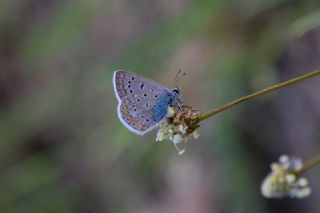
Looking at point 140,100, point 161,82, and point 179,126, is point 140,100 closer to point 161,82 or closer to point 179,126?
point 179,126

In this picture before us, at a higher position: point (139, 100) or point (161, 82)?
point (161, 82)

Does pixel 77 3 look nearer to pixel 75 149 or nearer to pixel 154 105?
pixel 75 149

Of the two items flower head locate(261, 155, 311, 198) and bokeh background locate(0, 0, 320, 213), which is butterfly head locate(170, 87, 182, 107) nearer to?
flower head locate(261, 155, 311, 198)

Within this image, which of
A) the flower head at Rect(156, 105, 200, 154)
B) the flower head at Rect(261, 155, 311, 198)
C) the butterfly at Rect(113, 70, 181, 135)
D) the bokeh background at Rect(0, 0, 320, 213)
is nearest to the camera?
the flower head at Rect(156, 105, 200, 154)

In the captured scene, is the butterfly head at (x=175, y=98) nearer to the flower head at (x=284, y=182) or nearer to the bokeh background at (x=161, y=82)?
the flower head at (x=284, y=182)

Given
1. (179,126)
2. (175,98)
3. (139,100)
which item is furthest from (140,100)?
(179,126)

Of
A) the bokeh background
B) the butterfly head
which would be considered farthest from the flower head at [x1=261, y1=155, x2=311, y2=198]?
the bokeh background
